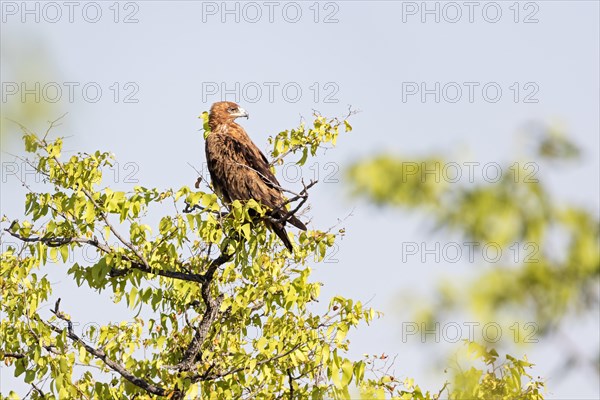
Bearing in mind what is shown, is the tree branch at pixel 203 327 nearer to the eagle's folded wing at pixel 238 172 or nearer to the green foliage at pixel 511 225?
the eagle's folded wing at pixel 238 172

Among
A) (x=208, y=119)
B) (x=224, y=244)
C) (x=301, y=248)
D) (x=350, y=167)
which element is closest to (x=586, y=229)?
(x=350, y=167)

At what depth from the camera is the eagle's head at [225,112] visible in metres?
11.0

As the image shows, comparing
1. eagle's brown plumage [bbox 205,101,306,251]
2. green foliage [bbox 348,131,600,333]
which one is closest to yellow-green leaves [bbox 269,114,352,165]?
eagle's brown plumage [bbox 205,101,306,251]

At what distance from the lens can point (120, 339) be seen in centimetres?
917

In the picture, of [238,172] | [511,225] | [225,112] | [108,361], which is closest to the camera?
[511,225]

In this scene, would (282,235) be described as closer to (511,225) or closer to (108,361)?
(108,361)

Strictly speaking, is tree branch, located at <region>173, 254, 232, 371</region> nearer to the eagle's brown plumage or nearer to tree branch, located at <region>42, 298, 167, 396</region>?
tree branch, located at <region>42, 298, 167, 396</region>

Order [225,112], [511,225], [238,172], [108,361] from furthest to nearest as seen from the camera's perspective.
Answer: [225,112] < [238,172] < [108,361] < [511,225]

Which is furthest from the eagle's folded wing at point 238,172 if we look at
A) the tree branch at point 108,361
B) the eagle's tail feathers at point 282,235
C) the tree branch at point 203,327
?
the tree branch at point 108,361

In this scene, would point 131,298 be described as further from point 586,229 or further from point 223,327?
point 586,229

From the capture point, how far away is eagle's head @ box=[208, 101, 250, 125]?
11.0m

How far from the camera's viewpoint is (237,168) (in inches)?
394

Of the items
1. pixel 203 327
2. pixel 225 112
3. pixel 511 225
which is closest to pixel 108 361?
pixel 203 327

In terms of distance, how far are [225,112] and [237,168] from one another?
1.37m
